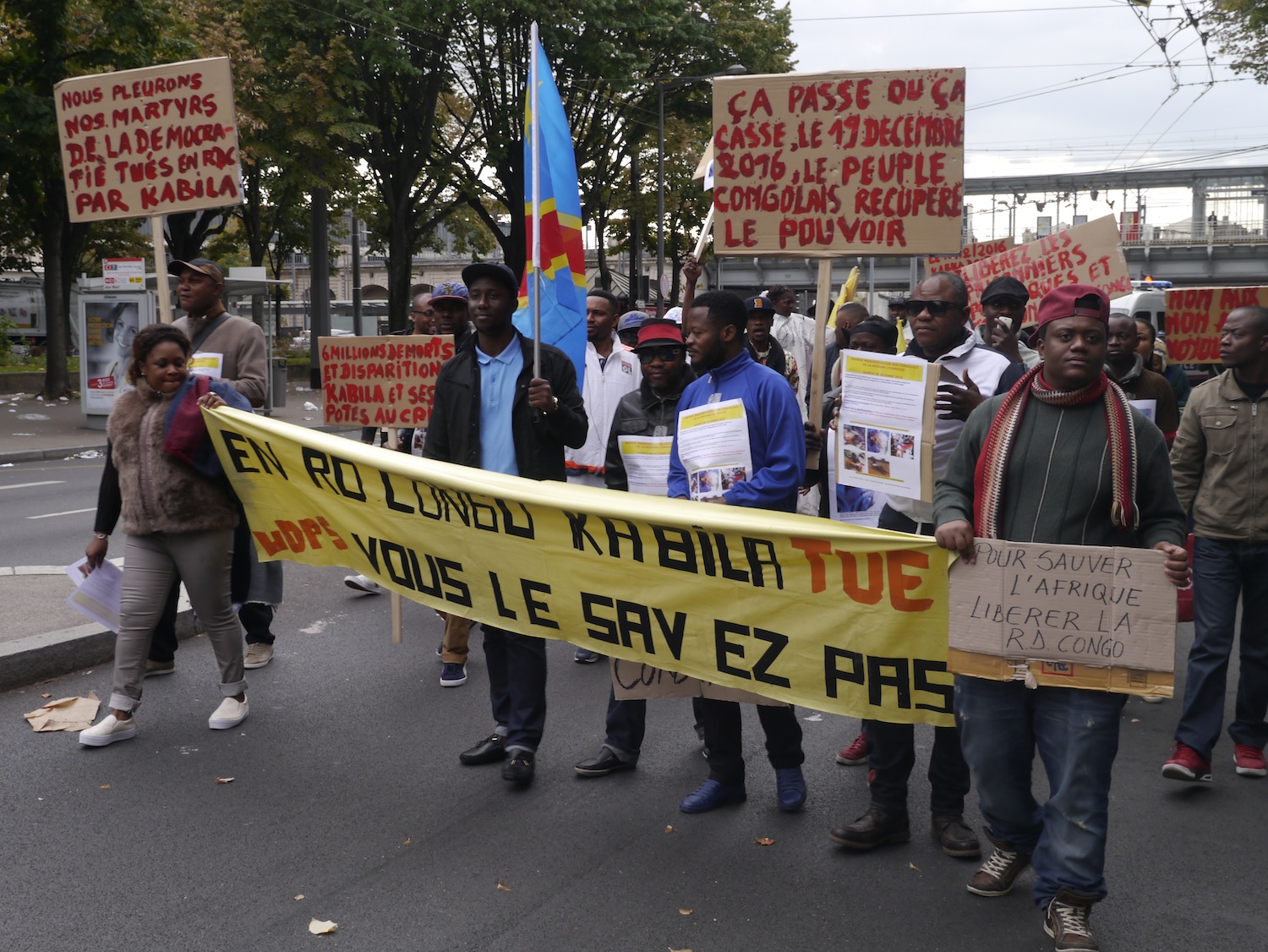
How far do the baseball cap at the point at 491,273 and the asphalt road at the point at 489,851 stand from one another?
6.62 ft

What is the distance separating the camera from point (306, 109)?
2231cm

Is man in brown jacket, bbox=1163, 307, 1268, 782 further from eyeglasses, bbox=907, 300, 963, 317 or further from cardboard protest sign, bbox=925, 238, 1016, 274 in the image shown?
cardboard protest sign, bbox=925, 238, 1016, 274

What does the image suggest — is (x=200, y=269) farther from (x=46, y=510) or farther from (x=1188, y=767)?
(x=46, y=510)

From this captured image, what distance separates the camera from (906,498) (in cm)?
439

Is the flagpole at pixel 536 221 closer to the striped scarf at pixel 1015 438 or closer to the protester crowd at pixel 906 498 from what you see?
the protester crowd at pixel 906 498

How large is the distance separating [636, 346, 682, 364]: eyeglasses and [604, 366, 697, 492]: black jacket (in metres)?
0.14

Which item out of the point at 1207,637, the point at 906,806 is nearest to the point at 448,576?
the point at 906,806

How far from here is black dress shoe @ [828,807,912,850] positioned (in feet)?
13.5

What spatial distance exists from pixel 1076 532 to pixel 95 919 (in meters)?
3.15

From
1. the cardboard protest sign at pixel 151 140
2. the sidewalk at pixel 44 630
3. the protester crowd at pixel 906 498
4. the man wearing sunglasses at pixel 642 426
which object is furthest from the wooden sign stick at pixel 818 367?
the sidewalk at pixel 44 630

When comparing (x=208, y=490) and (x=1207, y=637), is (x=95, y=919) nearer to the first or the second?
(x=208, y=490)

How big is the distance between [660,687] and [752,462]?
0.92 metres

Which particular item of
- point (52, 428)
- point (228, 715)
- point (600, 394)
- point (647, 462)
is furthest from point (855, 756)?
point (52, 428)

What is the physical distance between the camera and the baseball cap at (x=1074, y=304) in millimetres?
3438
